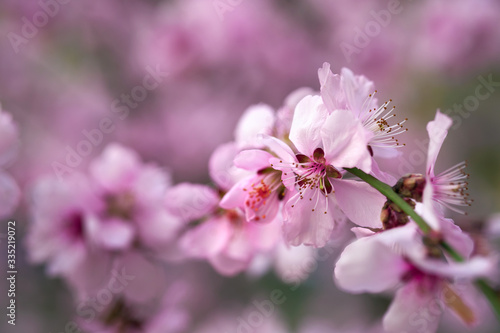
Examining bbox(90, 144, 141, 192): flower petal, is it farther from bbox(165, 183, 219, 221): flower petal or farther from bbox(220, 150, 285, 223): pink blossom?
bbox(220, 150, 285, 223): pink blossom

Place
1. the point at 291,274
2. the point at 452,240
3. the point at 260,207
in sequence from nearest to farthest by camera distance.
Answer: the point at 452,240 → the point at 260,207 → the point at 291,274

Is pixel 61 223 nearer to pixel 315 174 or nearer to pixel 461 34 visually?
pixel 315 174

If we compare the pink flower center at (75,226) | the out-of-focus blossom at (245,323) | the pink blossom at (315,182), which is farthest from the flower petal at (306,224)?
the out-of-focus blossom at (245,323)

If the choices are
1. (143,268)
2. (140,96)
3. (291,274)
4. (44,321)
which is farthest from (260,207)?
(140,96)

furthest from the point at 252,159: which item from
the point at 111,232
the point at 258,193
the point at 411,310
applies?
the point at 111,232

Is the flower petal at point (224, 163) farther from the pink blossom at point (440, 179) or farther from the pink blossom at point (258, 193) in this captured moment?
the pink blossom at point (440, 179)

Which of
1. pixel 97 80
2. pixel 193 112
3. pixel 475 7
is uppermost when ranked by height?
pixel 475 7

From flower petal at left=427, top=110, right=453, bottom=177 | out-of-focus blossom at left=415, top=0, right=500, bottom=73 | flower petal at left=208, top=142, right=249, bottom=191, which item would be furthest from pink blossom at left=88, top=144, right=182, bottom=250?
out-of-focus blossom at left=415, top=0, right=500, bottom=73

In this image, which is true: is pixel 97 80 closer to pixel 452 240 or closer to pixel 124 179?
pixel 124 179
